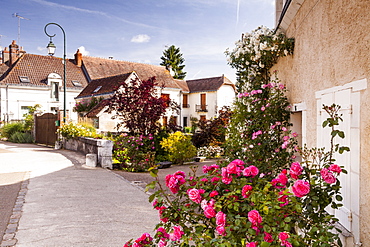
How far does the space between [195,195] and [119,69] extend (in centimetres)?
3269

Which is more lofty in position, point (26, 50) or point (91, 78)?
point (26, 50)

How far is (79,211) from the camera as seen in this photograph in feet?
17.0

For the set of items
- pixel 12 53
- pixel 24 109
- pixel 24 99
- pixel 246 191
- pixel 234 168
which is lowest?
pixel 246 191

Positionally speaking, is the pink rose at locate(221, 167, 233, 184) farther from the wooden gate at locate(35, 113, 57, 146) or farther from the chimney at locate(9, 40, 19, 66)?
the chimney at locate(9, 40, 19, 66)

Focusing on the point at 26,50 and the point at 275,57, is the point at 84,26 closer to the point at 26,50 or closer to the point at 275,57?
the point at 275,57

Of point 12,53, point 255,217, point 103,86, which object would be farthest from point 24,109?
point 255,217

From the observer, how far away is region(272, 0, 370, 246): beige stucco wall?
2682 mm

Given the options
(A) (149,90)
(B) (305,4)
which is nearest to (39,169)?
(A) (149,90)

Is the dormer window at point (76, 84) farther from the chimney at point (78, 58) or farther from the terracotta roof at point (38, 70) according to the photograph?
the chimney at point (78, 58)

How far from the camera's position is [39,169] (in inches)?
372

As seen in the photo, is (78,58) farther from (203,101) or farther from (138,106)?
(138,106)

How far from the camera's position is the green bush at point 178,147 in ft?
40.7

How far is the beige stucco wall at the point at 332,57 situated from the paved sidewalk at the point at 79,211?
108 inches

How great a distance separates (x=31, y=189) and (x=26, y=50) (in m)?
28.4
